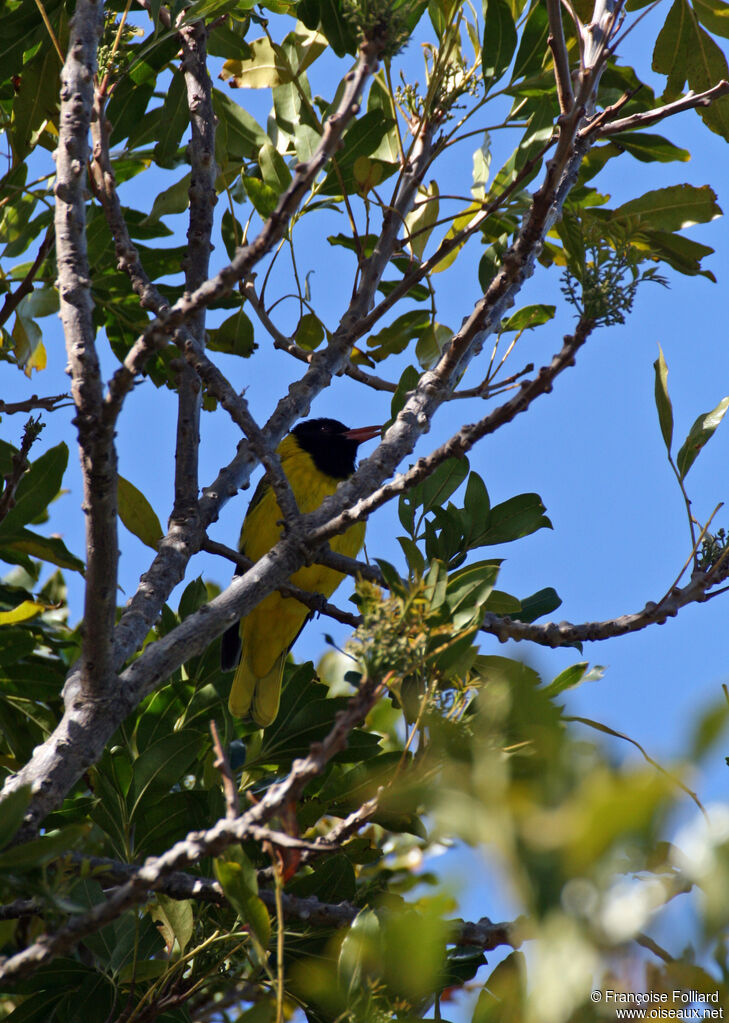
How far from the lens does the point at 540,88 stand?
2807 mm

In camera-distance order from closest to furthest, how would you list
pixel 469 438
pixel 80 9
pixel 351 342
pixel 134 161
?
pixel 469 438 → pixel 80 9 → pixel 351 342 → pixel 134 161

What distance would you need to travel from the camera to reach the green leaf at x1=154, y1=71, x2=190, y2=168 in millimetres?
2801

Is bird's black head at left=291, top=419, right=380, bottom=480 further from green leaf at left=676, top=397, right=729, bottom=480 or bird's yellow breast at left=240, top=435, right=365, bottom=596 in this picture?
green leaf at left=676, top=397, right=729, bottom=480

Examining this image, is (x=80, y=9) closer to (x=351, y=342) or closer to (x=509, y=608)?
(x=351, y=342)

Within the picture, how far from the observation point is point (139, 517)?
2465 mm

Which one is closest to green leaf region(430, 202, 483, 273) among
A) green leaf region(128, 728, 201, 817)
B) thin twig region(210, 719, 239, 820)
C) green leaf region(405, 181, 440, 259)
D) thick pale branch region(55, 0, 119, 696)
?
green leaf region(405, 181, 440, 259)

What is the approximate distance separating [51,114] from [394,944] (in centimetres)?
250

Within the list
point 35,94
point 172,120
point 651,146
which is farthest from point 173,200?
point 651,146

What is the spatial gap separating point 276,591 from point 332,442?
1272 mm

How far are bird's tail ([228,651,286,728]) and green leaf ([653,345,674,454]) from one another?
1478mm

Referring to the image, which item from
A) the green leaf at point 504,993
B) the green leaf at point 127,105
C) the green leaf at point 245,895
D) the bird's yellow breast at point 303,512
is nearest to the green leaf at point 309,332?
the bird's yellow breast at point 303,512

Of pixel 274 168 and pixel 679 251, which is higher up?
pixel 274 168

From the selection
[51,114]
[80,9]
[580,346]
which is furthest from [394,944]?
[51,114]

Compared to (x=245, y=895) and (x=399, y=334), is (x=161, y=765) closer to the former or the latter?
(x=245, y=895)
